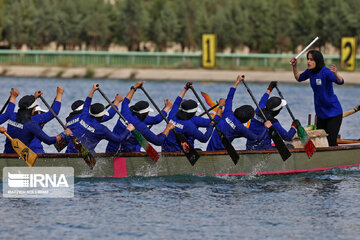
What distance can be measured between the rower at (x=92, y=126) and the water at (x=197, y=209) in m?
1.02

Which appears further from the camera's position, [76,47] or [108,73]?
[76,47]

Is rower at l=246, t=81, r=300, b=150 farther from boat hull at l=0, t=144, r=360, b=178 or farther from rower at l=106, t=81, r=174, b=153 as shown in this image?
rower at l=106, t=81, r=174, b=153

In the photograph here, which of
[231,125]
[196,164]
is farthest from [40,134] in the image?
[231,125]

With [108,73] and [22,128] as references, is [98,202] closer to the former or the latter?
[22,128]

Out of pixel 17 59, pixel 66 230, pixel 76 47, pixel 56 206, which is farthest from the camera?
pixel 76 47

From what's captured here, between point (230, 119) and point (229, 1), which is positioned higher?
point (229, 1)

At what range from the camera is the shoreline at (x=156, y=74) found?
6231 centimetres

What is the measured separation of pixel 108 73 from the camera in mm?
67562

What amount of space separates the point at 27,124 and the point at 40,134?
0.32 m

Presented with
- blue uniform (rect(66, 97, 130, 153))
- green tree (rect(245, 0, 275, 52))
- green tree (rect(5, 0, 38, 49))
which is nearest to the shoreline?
green tree (rect(5, 0, 38, 49))


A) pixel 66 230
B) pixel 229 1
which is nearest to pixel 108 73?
pixel 229 1

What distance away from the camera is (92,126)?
17484 mm

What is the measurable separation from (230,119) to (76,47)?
7625 cm

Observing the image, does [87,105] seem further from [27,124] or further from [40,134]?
[27,124]
